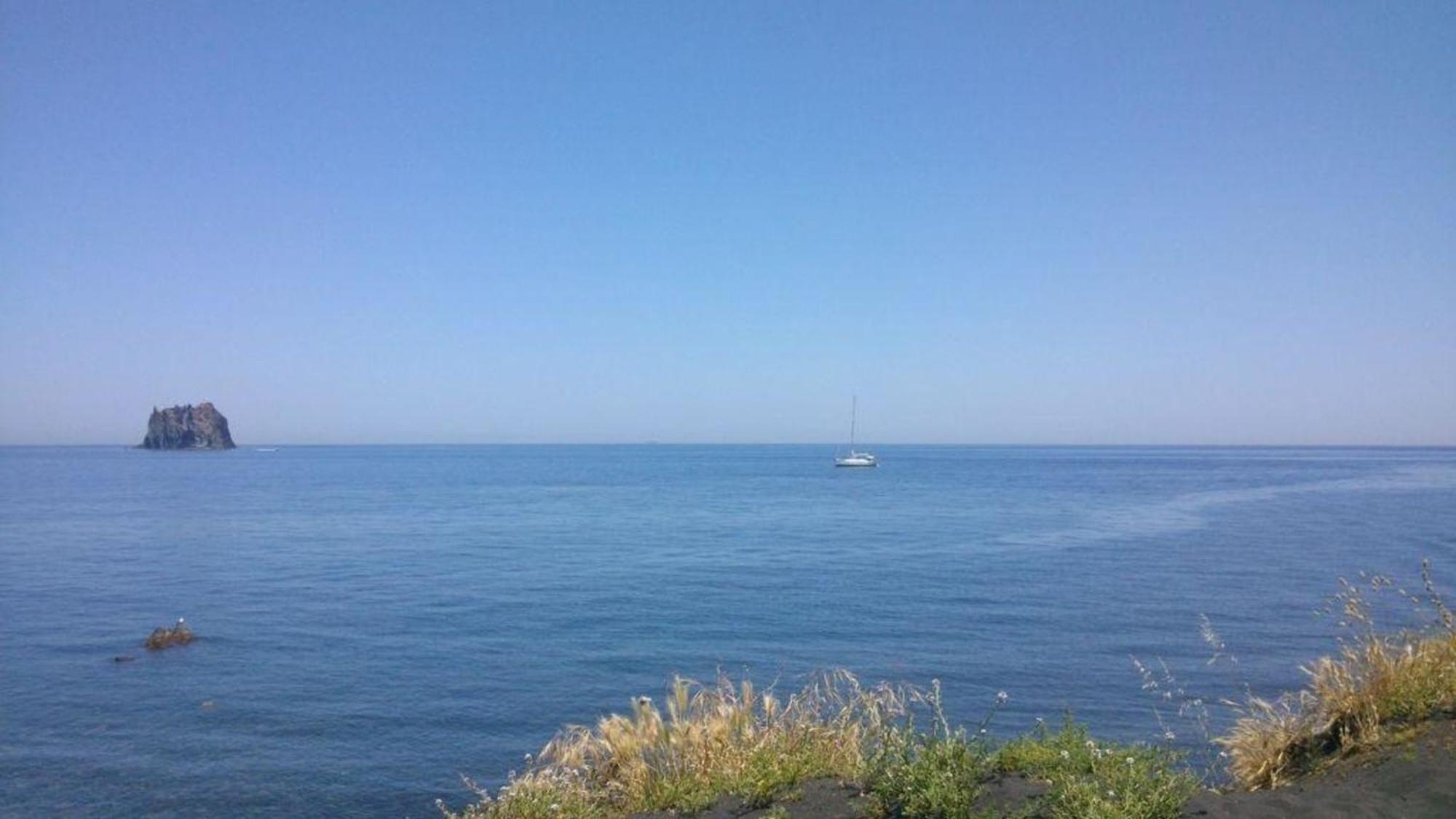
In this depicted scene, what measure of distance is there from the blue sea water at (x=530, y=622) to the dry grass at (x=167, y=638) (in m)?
0.40

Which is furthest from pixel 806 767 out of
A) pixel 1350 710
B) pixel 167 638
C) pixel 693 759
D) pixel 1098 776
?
pixel 167 638

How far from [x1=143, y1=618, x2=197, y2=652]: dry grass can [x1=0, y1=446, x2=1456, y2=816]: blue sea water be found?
0.40 meters

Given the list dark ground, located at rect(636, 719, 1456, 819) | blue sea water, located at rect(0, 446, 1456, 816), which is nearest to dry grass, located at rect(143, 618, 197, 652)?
blue sea water, located at rect(0, 446, 1456, 816)

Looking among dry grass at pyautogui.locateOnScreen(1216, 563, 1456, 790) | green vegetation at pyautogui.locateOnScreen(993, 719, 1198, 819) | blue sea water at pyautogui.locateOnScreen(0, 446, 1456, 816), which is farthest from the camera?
blue sea water at pyautogui.locateOnScreen(0, 446, 1456, 816)

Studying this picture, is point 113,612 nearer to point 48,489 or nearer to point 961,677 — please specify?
point 961,677

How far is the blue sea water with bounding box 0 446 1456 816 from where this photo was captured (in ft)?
49.9

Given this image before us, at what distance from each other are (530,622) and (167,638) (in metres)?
7.76

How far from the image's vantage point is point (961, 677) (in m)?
18.2

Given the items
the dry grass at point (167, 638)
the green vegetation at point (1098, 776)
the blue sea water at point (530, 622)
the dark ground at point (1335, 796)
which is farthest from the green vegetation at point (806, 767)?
the dry grass at point (167, 638)

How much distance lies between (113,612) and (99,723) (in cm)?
1089

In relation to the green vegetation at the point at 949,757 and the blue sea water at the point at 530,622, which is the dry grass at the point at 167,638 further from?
the green vegetation at the point at 949,757

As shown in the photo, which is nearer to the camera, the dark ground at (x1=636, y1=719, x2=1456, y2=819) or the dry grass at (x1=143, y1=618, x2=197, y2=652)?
the dark ground at (x1=636, y1=719, x2=1456, y2=819)

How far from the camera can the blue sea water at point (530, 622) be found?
15203mm

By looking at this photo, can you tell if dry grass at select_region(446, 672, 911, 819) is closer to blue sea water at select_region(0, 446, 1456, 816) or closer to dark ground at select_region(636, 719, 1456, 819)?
dark ground at select_region(636, 719, 1456, 819)
